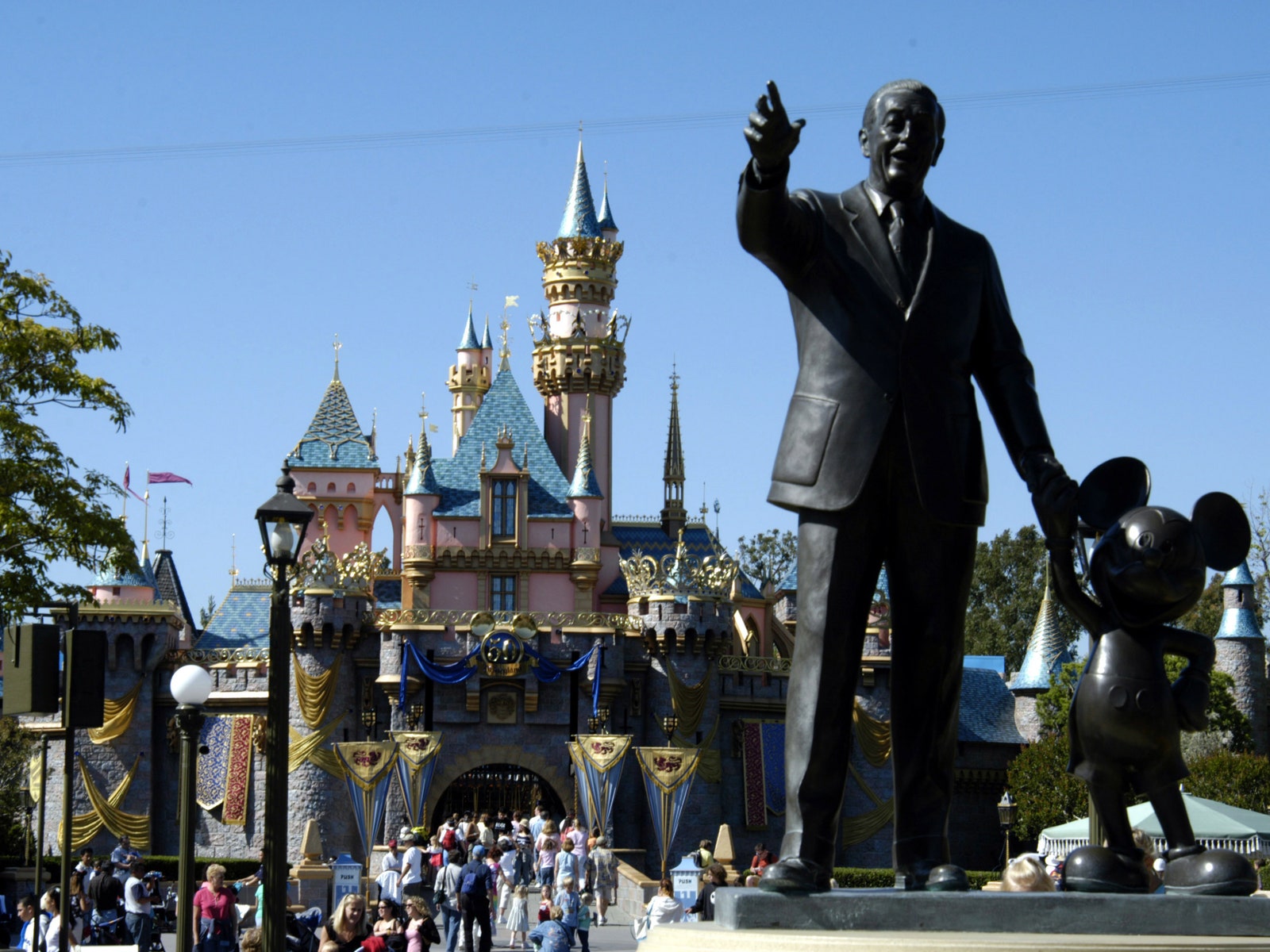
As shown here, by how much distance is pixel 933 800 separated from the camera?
650 cm

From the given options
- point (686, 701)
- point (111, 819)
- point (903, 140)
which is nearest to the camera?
point (903, 140)

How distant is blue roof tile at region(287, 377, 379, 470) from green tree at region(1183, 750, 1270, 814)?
21.3 metres

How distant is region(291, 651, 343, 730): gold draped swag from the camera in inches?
1639

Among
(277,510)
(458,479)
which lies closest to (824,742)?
(277,510)

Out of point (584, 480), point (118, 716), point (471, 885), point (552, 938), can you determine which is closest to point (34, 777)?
point (118, 716)

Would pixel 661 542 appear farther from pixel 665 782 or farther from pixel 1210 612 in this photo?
pixel 1210 612

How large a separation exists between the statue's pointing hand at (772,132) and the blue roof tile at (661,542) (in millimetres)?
42598

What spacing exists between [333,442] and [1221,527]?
43.2m

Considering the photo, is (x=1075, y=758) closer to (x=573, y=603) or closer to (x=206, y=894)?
(x=206, y=894)

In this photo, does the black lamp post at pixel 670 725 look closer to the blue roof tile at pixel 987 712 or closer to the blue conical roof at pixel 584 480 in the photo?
the blue conical roof at pixel 584 480

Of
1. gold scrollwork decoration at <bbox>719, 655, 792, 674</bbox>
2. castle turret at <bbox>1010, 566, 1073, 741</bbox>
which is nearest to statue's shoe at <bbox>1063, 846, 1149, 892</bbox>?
gold scrollwork decoration at <bbox>719, 655, 792, 674</bbox>

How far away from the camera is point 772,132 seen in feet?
19.9

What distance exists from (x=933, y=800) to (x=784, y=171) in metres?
2.13

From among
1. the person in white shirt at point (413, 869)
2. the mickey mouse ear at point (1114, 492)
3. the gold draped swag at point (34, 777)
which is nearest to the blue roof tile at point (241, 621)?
the gold draped swag at point (34, 777)
